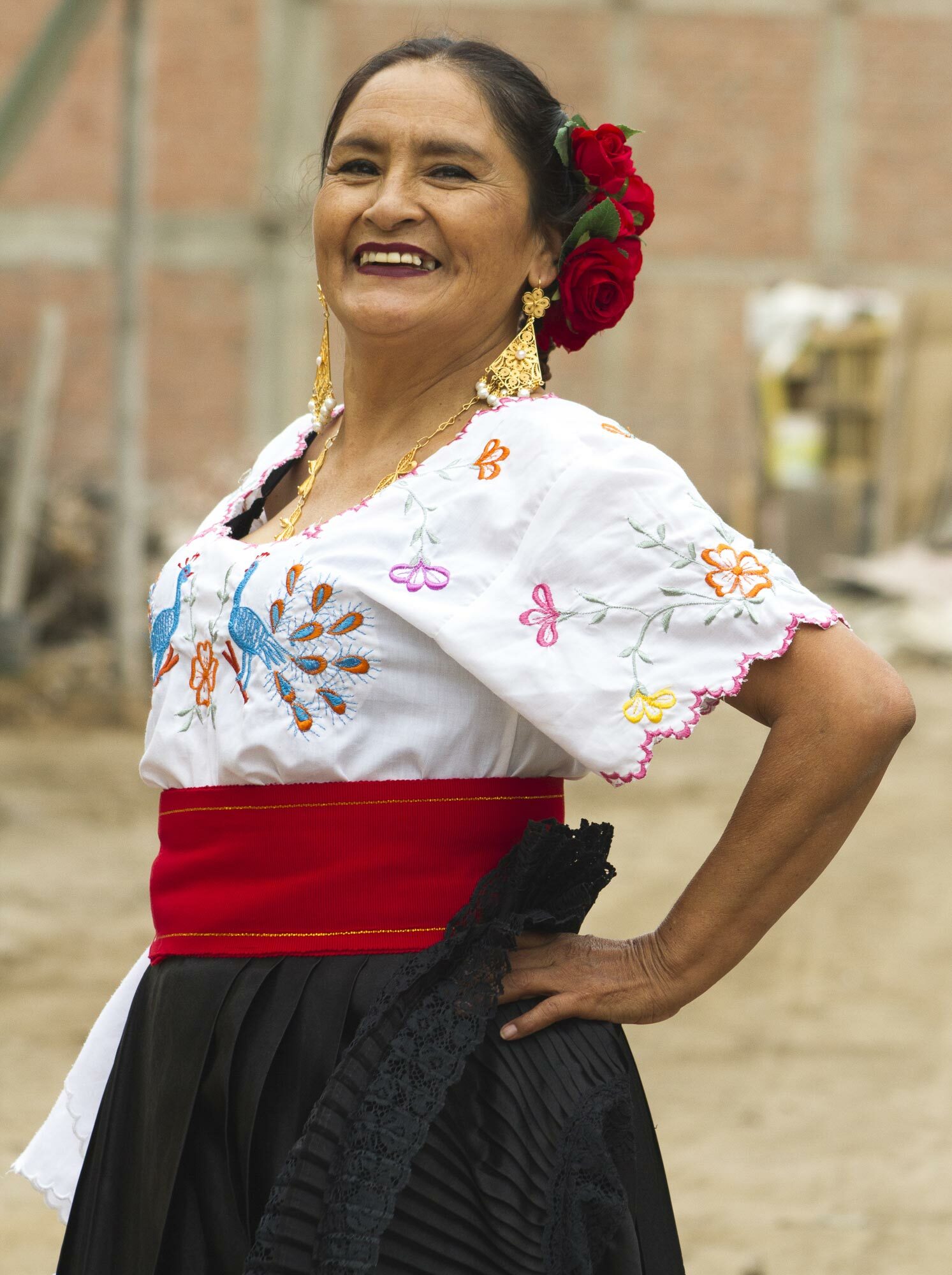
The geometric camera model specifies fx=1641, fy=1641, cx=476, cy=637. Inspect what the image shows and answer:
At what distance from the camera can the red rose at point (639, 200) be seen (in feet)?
6.01

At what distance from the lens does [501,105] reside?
69.4 inches

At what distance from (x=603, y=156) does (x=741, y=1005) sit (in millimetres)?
4320

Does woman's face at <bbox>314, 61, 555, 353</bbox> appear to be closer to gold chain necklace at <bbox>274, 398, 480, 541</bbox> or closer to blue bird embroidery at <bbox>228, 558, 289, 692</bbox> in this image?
gold chain necklace at <bbox>274, 398, 480, 541</bbox>

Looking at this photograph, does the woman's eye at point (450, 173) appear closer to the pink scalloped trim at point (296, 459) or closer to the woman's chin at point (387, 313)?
the woman's chin at point (387, 313)

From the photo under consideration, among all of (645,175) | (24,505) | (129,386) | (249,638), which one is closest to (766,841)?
(249,638)

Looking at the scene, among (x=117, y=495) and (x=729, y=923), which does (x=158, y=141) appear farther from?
(x=729, y=923)

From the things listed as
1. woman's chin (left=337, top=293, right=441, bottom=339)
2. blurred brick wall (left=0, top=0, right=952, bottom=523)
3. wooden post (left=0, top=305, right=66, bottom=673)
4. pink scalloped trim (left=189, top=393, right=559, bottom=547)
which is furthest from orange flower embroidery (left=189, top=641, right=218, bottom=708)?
blurred brick wall (left=0, top=0, right=952, bottom=523)

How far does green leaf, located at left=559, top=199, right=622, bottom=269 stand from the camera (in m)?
1.77

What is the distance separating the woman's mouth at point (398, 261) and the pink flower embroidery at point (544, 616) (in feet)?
1.30

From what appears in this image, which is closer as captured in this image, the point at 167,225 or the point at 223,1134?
the point at 223,1134

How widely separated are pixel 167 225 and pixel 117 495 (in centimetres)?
503

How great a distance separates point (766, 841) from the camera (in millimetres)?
1588

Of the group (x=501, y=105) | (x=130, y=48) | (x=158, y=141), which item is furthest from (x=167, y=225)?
(x=501, y=105)

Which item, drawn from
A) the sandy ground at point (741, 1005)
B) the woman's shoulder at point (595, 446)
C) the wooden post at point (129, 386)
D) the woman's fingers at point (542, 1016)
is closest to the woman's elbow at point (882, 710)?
the woman's shoulder at point (595, 446)
